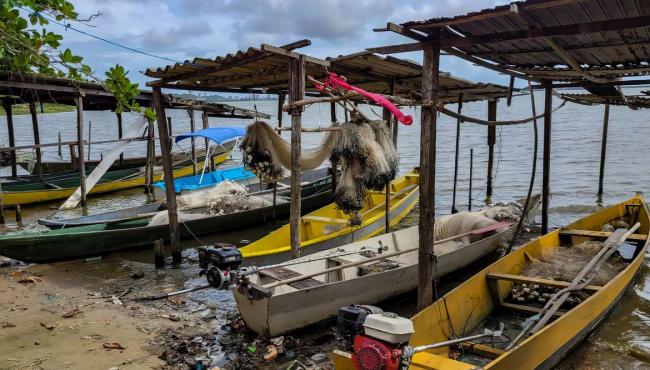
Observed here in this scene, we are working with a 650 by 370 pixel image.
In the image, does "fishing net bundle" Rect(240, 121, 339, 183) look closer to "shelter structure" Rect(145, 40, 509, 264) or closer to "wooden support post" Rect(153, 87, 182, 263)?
"shelter structure" Rect(145, 40, 509, 264)

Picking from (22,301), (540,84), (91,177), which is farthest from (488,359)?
(91,177)

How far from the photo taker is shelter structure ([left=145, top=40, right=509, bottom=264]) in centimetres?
711

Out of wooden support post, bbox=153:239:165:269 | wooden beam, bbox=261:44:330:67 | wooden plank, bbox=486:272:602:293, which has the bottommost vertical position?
wooden support post, bbox=153:239:165:269

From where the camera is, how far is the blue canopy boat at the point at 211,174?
13.9m

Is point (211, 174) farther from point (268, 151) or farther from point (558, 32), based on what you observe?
point (558, 32)

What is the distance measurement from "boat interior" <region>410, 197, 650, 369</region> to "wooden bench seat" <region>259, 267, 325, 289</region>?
1749 mm

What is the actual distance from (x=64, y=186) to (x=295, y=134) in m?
12.5

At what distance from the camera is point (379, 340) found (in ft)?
11.8

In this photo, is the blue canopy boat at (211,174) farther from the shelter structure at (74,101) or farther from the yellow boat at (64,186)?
the shelter structure at (74,101)

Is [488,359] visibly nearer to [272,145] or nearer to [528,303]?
[528,303]

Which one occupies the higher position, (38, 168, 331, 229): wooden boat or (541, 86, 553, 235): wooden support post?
(541, 86, 553, 235): wooden support post

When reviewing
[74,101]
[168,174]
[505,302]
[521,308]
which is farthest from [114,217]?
[521,308]

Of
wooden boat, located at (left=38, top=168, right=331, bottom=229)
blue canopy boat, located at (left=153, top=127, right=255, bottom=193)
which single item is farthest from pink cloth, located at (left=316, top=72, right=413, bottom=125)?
blue canopy boat, located at (left=153, top=127, right=255, bottom=193)

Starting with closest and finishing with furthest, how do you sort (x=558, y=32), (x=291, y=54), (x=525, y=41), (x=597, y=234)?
(x=558, y=32) → (x=525, y=41) → (x=291, y=54) → (x=597, y=234)
